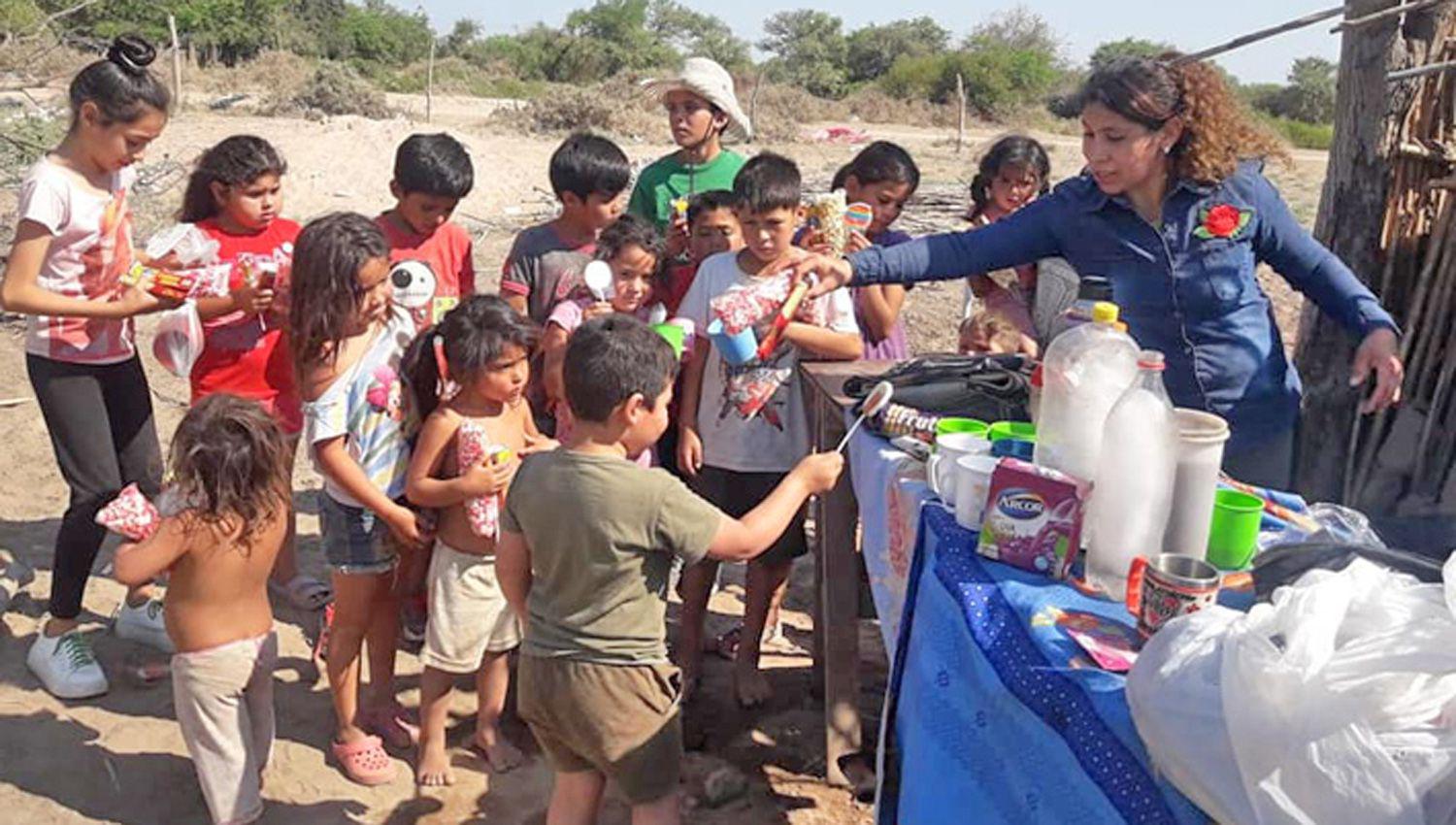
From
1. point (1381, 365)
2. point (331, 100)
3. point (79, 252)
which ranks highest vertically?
point (331, 100)

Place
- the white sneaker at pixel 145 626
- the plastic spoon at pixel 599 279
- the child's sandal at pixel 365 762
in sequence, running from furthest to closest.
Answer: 1. the white sneaker at pixel 145 626
2. the plastic spoon at pixel 599 279
3. the child's sandal at pixel 365 762

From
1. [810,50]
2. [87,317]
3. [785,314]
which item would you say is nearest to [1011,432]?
[785,314]

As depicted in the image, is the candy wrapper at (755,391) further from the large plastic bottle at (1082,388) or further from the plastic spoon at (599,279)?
the large plastic bottle at (1082,388)

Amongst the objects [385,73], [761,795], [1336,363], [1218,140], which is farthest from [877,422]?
[385,73]

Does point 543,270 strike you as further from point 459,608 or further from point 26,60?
point 26,60

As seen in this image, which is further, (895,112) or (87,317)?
(895,112)

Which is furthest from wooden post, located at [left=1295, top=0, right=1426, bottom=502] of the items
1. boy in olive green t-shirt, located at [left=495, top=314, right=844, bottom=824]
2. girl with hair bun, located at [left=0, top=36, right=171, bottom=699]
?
girl with hair bun, located at [left=0, top=36, right=171, bottom=699]

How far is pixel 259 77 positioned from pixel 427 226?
27556mm

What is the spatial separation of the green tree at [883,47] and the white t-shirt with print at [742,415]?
45.0m

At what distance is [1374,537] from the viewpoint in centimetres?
198

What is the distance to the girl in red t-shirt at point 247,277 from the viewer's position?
3.34 metres

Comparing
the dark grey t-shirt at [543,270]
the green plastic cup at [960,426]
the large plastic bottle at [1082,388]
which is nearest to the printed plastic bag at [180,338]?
the dark grey t-shirt at [543,270]

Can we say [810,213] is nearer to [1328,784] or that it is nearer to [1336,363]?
[1336,363]

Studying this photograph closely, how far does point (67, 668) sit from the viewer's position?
3.56m
